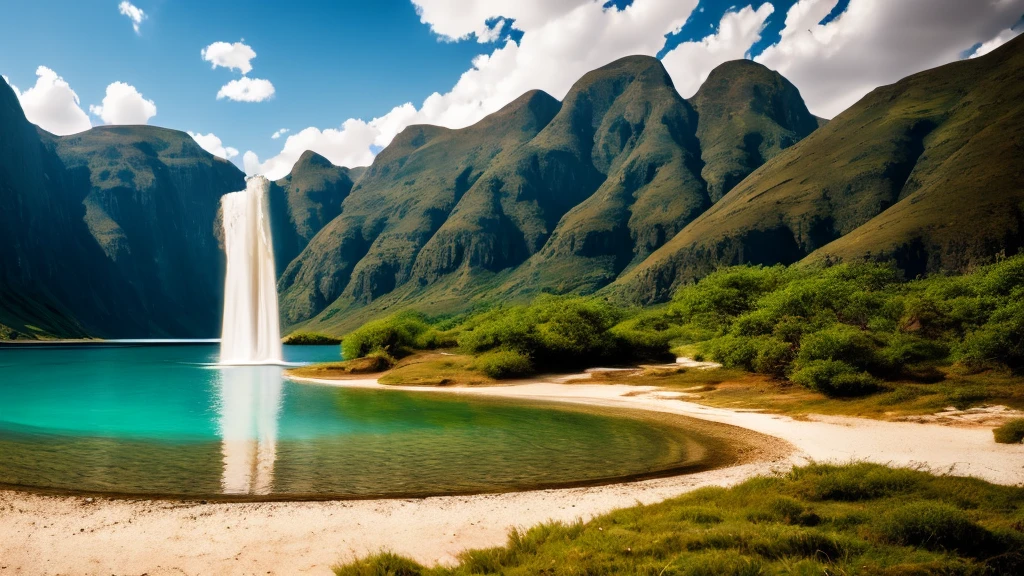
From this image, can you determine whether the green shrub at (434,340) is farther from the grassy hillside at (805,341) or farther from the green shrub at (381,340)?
the green shrub at (381,340)

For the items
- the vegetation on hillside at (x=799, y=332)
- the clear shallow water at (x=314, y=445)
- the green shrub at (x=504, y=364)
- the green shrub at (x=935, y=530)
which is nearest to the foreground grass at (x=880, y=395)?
the vegetation on hillside at (x=799, y=332)

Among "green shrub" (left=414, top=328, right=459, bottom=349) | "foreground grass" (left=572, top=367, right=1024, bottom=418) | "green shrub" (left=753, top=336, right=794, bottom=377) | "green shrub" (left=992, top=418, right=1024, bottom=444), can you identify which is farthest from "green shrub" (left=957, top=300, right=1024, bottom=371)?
"green shrub" (left=414, top=328, right=459, bottom=349)

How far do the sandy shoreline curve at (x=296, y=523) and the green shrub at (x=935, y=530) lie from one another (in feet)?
21.2

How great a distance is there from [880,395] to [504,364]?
3513cm

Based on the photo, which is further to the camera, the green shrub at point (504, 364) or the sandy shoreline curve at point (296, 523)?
the green shrub at point (504, 364)

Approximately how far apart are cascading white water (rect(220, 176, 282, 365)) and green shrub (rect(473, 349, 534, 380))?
44935 mm

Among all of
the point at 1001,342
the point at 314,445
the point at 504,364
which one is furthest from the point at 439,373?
the point at 1001,342

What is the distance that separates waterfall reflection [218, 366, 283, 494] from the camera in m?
18.7

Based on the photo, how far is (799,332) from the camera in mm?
43156

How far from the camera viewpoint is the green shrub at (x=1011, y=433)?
70.8 feet

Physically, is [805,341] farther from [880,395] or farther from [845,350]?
[880,395]

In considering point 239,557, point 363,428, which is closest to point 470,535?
point 239,557

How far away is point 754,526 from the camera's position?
33.9 feet

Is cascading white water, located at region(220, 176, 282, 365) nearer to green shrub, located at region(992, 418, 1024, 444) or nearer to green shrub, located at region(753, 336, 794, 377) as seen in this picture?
green shrub, located at region(753, 336, 794, 377)
